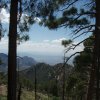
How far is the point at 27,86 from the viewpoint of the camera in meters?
110

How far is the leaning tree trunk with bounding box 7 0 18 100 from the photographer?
11750 mm

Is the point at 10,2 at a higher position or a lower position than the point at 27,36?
higher

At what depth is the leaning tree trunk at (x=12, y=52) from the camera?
11750 millimetres

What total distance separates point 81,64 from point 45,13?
7614 mm

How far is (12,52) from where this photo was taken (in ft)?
39.7

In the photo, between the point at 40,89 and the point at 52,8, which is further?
the point at 40,89

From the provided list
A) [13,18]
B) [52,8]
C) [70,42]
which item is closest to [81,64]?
[70,42]

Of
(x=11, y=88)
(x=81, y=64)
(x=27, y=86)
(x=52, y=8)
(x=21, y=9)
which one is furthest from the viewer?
(x=27, y=86)

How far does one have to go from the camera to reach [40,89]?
4774 inches

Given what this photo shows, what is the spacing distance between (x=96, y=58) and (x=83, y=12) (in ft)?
8.23

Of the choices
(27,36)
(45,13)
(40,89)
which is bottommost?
(40,89)

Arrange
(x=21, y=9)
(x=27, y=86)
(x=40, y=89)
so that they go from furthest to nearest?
(x=40, y=89), (x=27, y=86), (x=21, y=9)

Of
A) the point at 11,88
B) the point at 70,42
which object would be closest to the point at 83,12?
the point at 70,42

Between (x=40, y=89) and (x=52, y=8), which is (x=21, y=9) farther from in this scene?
(x=40, y=89)
